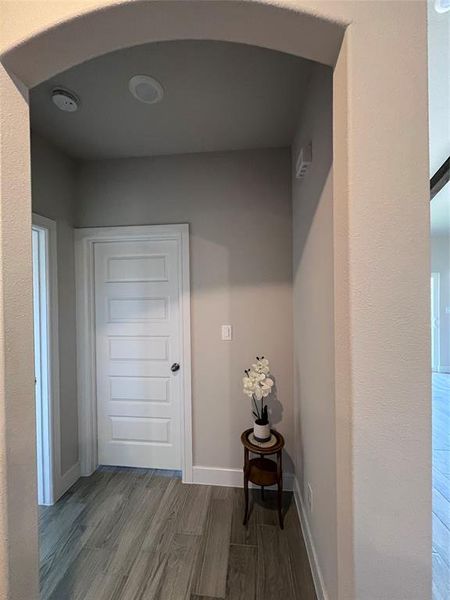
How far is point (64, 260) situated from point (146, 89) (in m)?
1.37

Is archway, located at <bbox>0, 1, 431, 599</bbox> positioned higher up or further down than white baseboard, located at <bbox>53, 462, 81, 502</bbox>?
higher up

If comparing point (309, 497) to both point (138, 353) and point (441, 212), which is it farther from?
point (441, 212)

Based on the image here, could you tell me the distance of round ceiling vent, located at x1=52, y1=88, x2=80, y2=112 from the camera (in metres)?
1.53

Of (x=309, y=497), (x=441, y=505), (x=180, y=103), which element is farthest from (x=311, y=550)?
(x=180, y=103)

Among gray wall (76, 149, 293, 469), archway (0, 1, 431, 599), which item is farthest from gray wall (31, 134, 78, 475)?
archway (0, 1, 431, 599)

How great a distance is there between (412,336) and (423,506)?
0.44 meters

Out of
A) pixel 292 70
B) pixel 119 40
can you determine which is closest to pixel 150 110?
pixel 292 70

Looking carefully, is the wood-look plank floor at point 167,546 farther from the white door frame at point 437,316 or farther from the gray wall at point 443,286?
the gray wall at point 443,286

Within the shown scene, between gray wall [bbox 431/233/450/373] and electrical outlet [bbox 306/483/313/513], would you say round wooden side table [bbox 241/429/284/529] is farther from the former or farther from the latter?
gray wall [bbox 431/233/450/373]

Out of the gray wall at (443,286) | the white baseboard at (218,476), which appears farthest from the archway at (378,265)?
the gray wall at (443,286)

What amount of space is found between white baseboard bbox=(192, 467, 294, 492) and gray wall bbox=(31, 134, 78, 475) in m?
1.01

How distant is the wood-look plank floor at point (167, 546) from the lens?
141 cm

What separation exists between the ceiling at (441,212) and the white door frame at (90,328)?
3.32 m

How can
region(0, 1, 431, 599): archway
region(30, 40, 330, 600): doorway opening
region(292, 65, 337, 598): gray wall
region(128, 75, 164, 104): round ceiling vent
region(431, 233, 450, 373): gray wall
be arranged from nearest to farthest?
region(0, 1, 431, 599): archway
region(292, 65, 337, 598): gray wall
region(128, 75, 164, 104): round ceiling vent
region(30, 40, 330, 600): doorway opening
region(431, 233, 450, 373): gray wall
